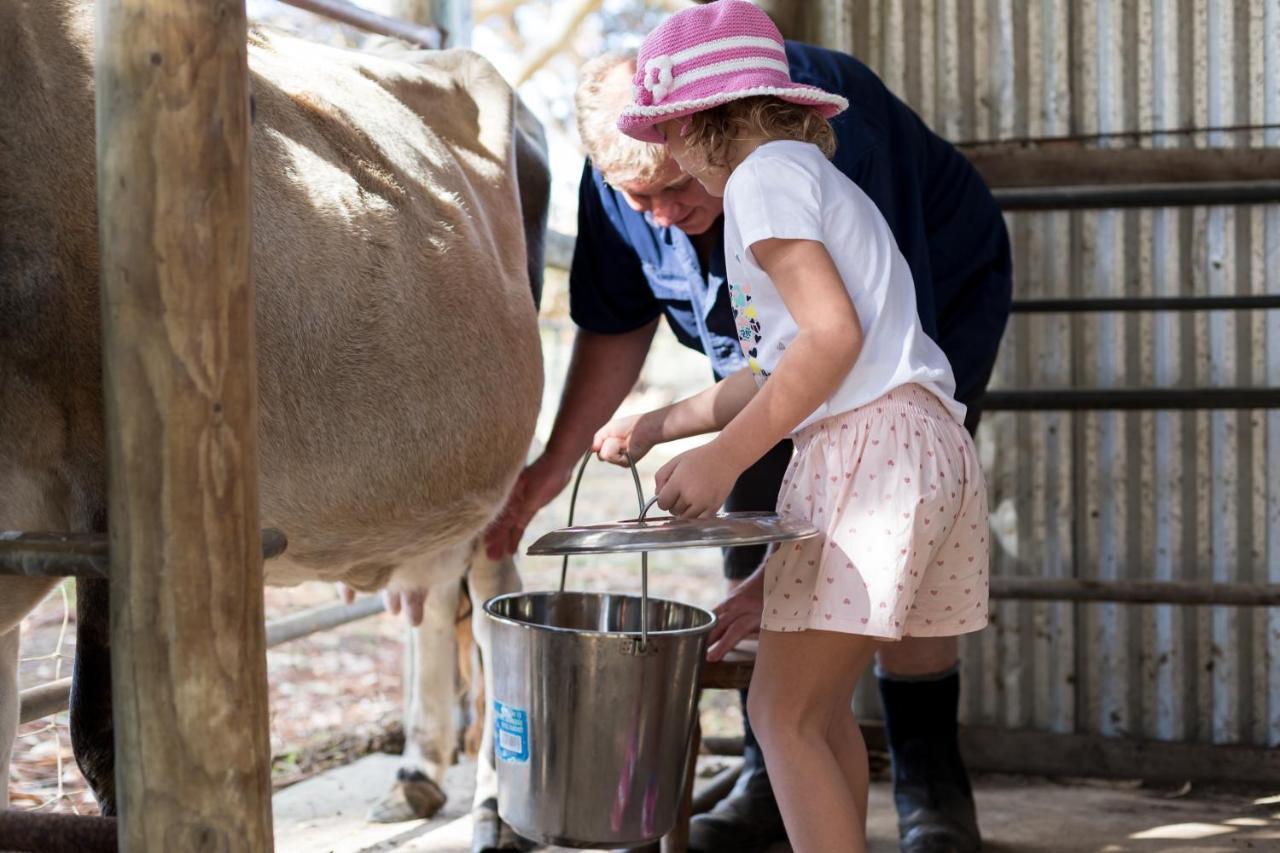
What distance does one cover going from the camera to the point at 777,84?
6.32ft

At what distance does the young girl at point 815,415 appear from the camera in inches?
72.7

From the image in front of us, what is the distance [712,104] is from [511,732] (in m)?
0.99

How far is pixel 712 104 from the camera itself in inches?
75.7

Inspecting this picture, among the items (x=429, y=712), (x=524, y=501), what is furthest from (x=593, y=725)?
(x=429, y=712)

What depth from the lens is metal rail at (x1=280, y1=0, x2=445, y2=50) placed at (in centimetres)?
309

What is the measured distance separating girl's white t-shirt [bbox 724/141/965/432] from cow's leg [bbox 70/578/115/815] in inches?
42.1

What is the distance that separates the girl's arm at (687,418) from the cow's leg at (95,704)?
0.81 metres

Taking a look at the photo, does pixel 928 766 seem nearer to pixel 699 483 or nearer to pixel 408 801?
pixel 408 801

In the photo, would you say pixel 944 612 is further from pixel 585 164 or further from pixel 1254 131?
pixel 1254 131

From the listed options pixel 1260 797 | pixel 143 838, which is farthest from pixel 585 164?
pixel 1260 797

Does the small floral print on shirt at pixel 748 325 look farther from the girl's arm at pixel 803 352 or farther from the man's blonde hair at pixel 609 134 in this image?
the man's blonde hair at pixel 609 134

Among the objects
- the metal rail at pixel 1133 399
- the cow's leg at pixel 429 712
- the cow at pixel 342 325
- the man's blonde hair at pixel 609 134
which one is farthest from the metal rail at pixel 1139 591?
the man's blonde hair at pixel 609 134

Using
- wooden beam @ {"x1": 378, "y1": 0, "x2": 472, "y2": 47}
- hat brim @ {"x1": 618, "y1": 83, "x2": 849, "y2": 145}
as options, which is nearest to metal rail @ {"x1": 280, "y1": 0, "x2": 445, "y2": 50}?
wooden beam @ {"x1": 378, "y1": 0, "x2": 472, "y2": 47}

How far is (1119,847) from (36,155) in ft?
8.39
